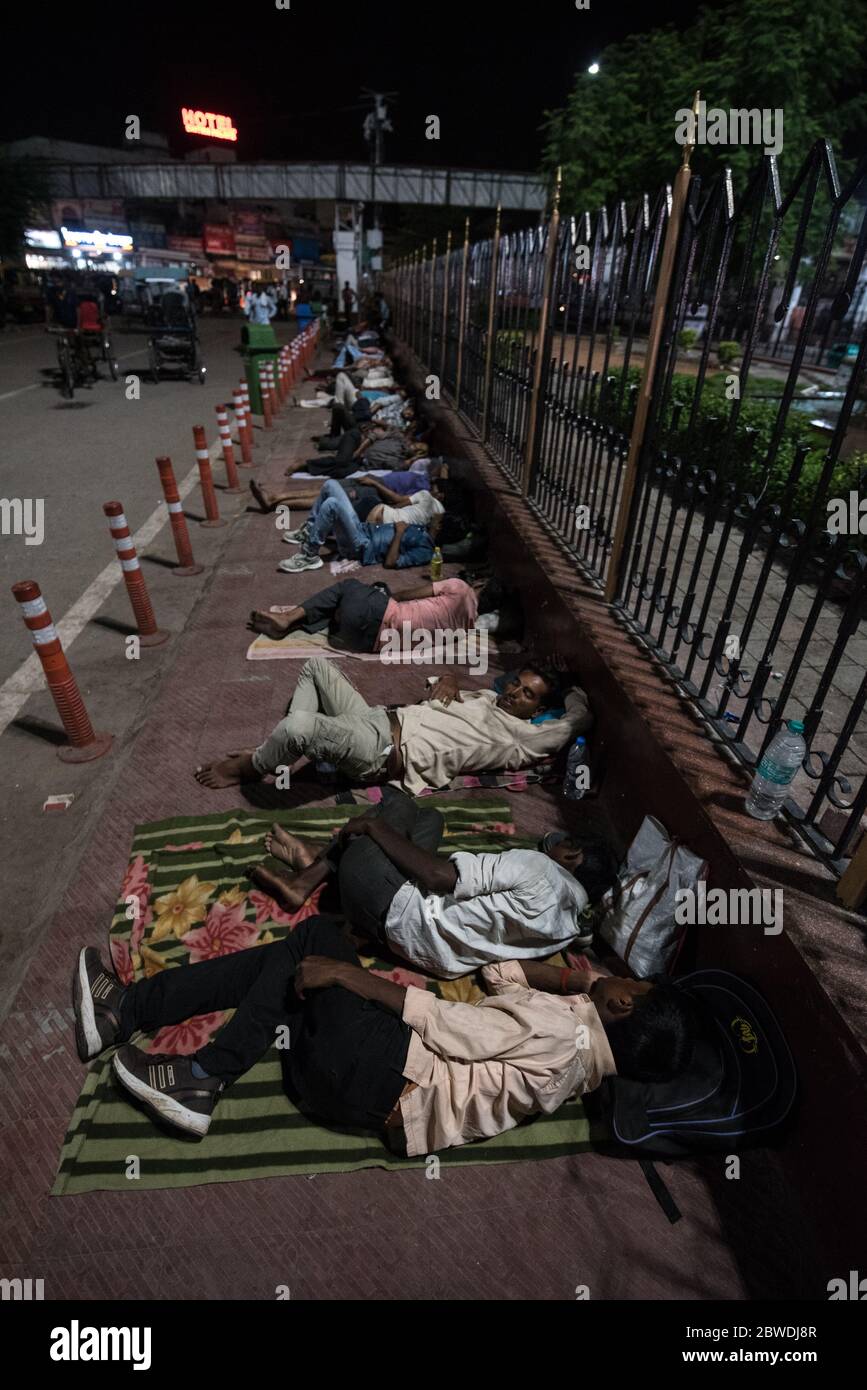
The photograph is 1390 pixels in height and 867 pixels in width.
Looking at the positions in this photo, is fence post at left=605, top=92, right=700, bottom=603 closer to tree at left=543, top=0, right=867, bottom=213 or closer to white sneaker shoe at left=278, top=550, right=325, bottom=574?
white sneaker shoe at left=278, top=550, right=325, bottom=574

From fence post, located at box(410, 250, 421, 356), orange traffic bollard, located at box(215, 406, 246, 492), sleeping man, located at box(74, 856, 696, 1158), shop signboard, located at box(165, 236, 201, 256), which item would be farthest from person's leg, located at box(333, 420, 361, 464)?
shop signboard, located at box(165, 236, 201, 256)

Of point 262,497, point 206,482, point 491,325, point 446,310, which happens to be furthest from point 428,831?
point 446,310

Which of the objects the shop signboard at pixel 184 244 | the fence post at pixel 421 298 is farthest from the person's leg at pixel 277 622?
the shop signboard at pixel 184 244

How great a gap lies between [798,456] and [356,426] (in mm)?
8898

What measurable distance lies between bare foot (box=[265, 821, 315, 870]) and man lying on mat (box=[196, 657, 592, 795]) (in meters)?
0.47

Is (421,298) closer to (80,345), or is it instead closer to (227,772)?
(80,345)

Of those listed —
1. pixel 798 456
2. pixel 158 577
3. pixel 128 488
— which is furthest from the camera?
pixel 128 488

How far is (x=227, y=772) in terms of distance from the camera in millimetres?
3961

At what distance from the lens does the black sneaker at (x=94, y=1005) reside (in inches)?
102

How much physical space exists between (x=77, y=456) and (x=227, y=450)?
9.63ft

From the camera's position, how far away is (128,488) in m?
8.96

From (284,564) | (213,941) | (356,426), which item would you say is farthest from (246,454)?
(213,941)

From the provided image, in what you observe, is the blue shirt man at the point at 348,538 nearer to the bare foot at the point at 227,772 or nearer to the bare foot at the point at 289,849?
the bare foot at the point at 227,772
